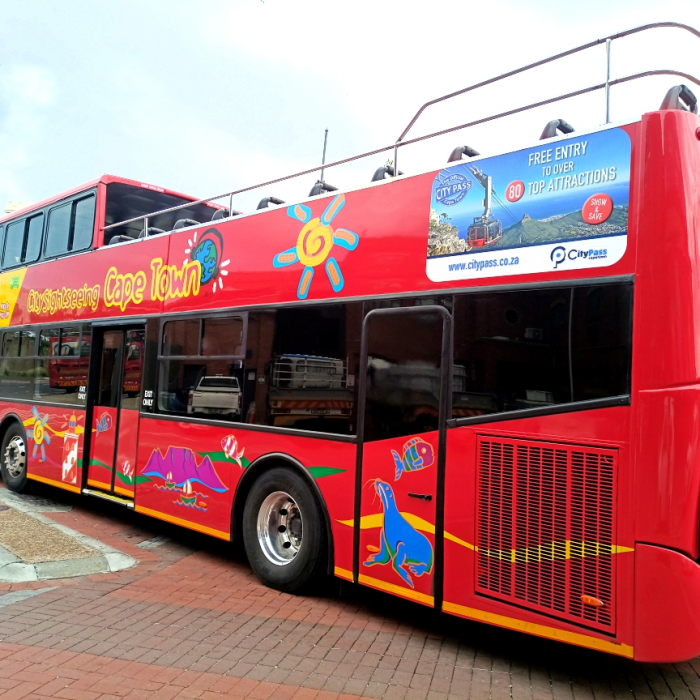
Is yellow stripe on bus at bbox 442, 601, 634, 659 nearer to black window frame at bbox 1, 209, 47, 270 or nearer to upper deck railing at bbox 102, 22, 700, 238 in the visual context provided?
upper deck railing at bbox 102, 22, 700, 238

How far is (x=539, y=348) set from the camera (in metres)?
3.71

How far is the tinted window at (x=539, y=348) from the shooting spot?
3459 mm

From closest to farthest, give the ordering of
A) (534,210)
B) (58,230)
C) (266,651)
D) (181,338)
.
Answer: (534,210) < (266,651) < (181,338) < (58,230)

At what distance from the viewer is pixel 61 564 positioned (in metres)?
5.83

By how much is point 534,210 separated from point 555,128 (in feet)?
2.05

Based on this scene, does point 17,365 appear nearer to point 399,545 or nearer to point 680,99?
point 399,545

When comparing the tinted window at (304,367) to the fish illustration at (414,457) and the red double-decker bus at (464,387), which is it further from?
the fish illustration at (414,457)

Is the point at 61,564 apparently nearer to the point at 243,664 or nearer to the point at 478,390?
the point at 243,664

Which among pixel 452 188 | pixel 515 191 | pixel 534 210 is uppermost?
pixel 452 188

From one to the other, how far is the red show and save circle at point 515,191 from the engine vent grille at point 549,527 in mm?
1536

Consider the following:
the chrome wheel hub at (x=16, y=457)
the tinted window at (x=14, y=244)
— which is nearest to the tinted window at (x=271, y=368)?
the chrome wheel hub at (x=16, y=457)

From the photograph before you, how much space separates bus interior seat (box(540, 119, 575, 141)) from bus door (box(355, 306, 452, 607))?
4.32 ft

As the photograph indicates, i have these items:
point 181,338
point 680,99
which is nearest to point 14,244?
point 181,338

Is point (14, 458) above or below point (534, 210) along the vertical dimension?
below
